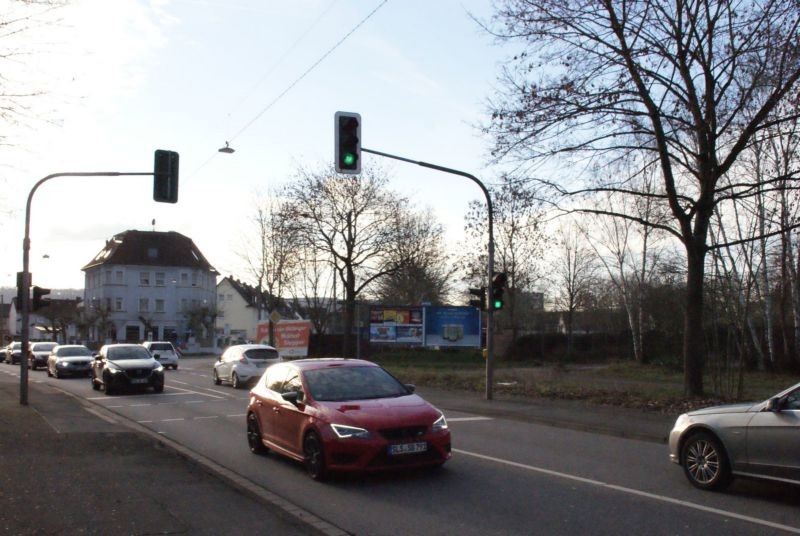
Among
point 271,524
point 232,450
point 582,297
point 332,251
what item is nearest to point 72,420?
point 232,450

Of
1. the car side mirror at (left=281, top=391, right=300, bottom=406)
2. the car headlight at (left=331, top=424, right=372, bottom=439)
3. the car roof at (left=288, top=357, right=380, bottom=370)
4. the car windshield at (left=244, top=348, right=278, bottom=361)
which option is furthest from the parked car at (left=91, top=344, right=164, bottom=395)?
the car headlight at (left=331, top=424, right=372, bottom=439)

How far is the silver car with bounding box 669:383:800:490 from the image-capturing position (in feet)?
25.3

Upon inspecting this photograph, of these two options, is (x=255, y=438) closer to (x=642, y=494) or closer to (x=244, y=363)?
(x=642, y=494)

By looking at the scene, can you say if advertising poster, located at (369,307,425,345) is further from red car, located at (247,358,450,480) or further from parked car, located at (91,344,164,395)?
red car, located at (247,358,450,480)

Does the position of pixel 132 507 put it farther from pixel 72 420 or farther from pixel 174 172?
pixel 174 172

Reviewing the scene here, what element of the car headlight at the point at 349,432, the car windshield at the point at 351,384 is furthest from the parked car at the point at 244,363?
the car headlight at the point at 349,432

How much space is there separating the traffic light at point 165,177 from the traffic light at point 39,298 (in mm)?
4801

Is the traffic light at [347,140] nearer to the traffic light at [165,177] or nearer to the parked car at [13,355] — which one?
the traffic light at [165,177]

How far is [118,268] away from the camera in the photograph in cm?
8012

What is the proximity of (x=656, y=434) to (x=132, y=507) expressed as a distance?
910cm

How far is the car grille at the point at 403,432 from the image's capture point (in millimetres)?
8820

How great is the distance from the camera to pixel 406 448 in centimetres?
887

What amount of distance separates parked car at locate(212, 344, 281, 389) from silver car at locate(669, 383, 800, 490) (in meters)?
19.7

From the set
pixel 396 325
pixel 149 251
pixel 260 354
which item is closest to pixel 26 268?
pixel 260 354
